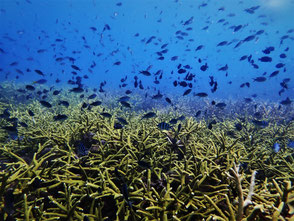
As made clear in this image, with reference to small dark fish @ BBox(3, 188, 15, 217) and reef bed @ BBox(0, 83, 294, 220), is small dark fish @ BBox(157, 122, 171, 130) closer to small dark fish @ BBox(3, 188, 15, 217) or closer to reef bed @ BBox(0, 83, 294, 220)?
reef bed @ BBox(0, 83, 294, 220)

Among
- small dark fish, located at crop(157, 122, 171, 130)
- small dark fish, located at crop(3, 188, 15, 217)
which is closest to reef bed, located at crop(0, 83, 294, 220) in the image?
small dark fish, located at crop(3, 188, 15, 217)

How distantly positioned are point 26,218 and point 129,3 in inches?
3008

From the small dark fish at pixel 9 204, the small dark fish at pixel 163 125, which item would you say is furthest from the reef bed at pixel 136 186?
the small dark fish at pixel 163 125

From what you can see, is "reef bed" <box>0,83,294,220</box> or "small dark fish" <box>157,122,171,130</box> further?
"small dark fish" <box>157,122,171,130</box>

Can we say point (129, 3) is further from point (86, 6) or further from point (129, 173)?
point (129, 173)

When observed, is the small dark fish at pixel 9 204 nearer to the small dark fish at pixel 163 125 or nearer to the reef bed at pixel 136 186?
the reef bed at pixel 136 186

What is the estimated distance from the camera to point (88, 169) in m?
3.08

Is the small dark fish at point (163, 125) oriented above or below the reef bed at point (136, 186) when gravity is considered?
above

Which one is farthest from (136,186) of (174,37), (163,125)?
(174,37)

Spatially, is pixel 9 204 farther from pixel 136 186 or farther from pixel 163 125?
pixel 163 125

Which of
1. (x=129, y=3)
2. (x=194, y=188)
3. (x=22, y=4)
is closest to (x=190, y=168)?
(x=194, y=188)

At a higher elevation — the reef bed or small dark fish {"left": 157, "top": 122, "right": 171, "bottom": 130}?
small dark fish {"left": 157, "top": 122, "right": 171, "bottom": 130}

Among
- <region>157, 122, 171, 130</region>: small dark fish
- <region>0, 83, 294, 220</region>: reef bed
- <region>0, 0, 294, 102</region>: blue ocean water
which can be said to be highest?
<region>0, 0, 294, 102</region>: blue ocean water

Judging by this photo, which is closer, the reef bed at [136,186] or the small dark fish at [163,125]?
the reef bed at [136,186]
